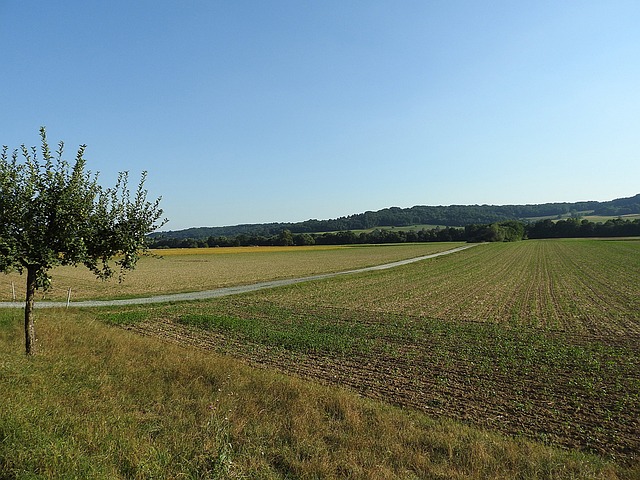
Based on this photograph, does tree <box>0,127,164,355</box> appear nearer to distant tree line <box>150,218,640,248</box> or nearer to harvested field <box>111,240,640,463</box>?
harvested field <box>111,240,640,463</box>

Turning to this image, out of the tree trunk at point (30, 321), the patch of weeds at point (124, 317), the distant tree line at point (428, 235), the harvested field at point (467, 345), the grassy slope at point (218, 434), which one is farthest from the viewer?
the distant tree line at point (428, 235)

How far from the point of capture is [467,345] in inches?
637

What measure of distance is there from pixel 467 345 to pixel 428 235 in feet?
459

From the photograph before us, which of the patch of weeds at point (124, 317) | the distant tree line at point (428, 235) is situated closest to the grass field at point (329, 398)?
the patch of weeds at point (124, 317)

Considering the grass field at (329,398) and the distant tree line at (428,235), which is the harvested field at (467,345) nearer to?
the grass field at (329,398)

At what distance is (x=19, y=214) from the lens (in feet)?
36.5

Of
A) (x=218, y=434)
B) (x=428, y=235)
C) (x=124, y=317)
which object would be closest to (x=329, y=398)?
(x=218, y=434)

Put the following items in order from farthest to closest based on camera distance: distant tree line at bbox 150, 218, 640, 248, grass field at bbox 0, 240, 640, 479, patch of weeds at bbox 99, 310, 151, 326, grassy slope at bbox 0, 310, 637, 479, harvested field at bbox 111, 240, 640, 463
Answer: distant tree line at bbox 150, 218, 640, 248 → patch of weeds at bbox 99, 310, 151, 326 → harvested field at bbox 111, 240, 640, 463 → grass field at bbox 0, 240, 640, 479 → grassy slope at bbox 0, 310, 637, 479

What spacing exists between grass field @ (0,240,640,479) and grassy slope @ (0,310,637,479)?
3 cm

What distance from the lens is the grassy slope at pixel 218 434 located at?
5335 millimetres

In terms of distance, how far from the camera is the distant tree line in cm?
13638

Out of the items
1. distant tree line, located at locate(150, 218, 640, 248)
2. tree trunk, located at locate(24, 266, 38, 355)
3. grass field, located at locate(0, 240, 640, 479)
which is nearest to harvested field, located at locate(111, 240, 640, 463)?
grass field, located at locate(0, 240, 640, 479)

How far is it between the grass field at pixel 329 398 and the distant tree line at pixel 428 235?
115516mm

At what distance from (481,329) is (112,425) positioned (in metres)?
16.8
